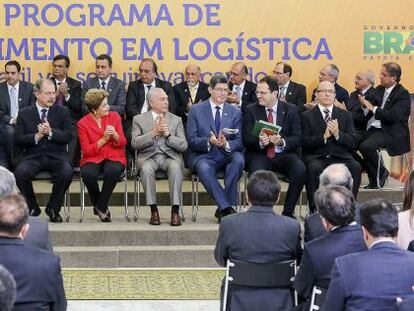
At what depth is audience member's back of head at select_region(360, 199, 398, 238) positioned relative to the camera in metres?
4.25

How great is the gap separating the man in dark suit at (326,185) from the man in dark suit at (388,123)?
444 centimetres

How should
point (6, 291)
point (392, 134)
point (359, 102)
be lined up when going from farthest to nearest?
point (359, 102) → point (392, 134) → point (6, 291)

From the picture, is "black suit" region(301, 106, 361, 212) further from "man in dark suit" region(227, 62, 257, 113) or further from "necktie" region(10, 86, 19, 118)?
"necktie" region(10, 86, 19, 118)

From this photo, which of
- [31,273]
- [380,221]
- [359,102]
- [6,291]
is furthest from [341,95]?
[6,291]

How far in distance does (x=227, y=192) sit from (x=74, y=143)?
208 cm

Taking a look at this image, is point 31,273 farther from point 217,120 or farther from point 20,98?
point 20,98

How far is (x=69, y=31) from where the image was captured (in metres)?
11.1

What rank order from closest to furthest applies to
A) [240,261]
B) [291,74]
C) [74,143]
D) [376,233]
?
[376,233]
[240,261]
[74,143]
[291,74]

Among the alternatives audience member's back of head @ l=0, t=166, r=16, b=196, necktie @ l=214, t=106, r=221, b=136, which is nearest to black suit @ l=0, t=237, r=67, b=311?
audience member's back of head @ l=0, t=166, r=16, b=196

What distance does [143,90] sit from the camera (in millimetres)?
10484

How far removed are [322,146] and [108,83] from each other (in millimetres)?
2700

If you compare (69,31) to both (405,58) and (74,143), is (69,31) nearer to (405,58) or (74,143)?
(74,143)

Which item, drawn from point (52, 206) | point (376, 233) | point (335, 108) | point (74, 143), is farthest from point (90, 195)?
point (376, 233)

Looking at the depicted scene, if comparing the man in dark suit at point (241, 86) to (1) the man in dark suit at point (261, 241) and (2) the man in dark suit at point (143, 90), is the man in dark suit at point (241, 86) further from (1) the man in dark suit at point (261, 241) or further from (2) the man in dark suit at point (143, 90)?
(1) the man in dark suit at point (261, 241)
